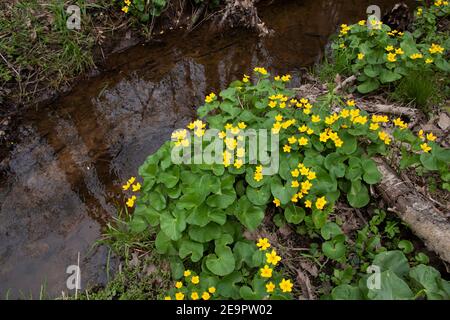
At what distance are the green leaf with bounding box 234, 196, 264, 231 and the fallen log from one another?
0.97 metres

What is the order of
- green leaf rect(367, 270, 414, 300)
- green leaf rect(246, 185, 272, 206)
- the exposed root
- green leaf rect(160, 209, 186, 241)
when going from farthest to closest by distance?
the exposed root, green leaf rect(246, 185, 272, 206), green leaf rect(160, 209, 186, 241), green leaf rect(367, 270, 414, 300)

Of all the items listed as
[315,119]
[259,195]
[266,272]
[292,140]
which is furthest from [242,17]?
[266,272]

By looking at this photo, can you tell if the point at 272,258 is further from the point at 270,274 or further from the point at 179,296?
the point at 179,296

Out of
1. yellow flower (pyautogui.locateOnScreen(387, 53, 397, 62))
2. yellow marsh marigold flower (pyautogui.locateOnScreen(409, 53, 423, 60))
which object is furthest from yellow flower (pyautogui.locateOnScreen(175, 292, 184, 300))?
yellow marsh marigold flower (pyautogui.locateOnScreen(409, 53, 423, 60))

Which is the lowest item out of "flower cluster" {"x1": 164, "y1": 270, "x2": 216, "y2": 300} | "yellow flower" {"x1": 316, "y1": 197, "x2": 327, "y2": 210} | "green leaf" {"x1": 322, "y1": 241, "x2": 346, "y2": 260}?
"flower cluster" {"x1": 164, "y1": 270, "x2": 216, "y2": 300}

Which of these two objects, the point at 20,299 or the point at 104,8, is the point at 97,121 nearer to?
the point at 104,8

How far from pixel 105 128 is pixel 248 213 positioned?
85.8 inches

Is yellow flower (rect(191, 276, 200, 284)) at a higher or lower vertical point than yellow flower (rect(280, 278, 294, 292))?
lower

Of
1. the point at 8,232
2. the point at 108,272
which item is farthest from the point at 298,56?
the point at 8,232

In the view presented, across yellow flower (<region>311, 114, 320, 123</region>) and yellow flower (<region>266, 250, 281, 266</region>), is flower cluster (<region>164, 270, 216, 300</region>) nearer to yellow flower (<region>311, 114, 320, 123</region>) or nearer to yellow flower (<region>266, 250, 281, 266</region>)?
yellow flower (<region>266, 250, 281, 266</region>)

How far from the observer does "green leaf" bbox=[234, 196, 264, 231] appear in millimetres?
2541

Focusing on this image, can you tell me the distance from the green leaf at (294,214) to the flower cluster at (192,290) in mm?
730

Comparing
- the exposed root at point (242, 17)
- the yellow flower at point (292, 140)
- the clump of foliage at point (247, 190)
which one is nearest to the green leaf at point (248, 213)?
the clump of foliage at point (247, 190)

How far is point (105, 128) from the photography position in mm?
4043
